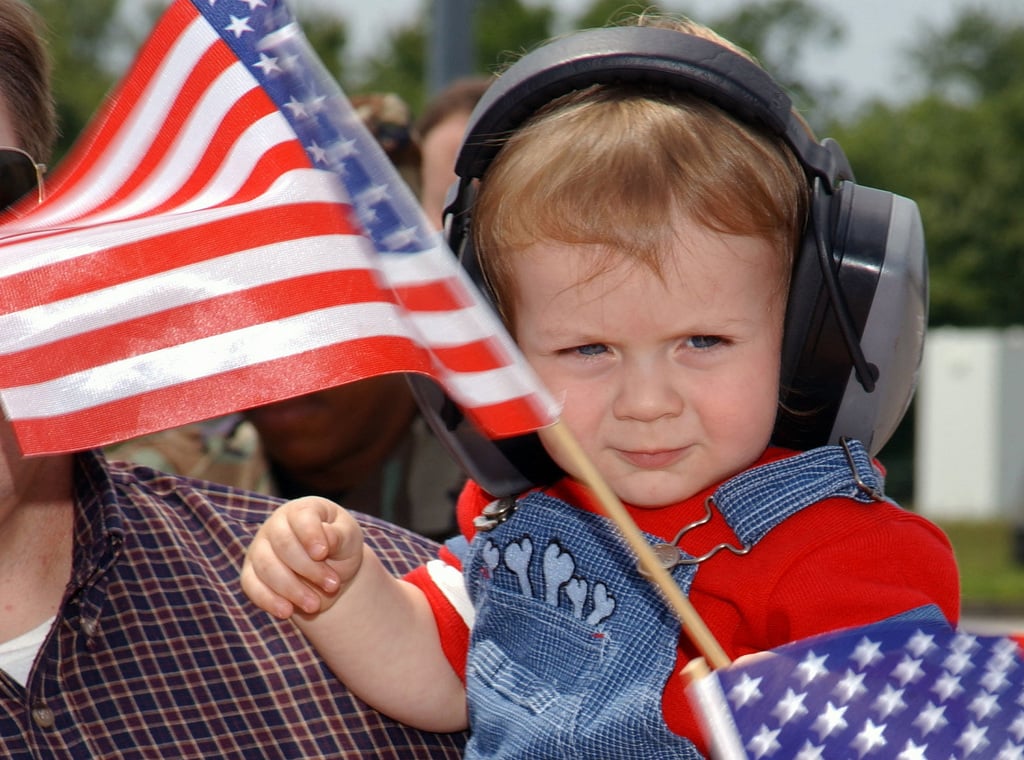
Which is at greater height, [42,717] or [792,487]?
[792,487]

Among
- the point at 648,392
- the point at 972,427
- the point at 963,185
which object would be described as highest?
the point at 648,392

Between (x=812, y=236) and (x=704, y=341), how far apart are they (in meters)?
0.19

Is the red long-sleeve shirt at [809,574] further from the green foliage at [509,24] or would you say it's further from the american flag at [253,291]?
the green foliage at [509,24]

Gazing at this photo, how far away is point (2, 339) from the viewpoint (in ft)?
5.41

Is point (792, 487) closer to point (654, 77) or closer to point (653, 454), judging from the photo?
point (653, 454)

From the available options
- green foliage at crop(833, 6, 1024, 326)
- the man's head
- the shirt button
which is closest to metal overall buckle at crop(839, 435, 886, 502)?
the shirt button

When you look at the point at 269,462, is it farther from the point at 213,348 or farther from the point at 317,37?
the point at 317,37

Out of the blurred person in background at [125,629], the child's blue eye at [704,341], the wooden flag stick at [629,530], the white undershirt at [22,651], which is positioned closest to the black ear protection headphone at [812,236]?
the child's blue eye at [704,341]

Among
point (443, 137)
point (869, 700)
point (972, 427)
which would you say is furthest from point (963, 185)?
point (869, 700)

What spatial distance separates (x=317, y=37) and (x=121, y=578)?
35924mm

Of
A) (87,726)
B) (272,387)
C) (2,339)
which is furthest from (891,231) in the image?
(87,726)

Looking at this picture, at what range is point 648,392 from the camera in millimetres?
1900

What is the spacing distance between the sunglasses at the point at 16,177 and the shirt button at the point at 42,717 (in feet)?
2.14

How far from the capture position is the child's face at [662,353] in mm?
1896
